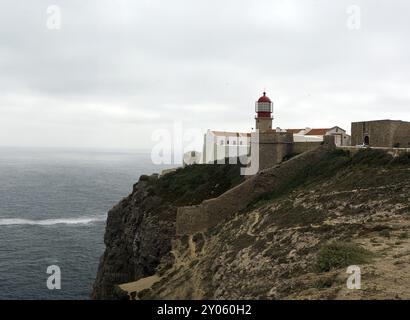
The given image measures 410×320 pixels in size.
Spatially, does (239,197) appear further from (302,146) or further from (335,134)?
(335,134)

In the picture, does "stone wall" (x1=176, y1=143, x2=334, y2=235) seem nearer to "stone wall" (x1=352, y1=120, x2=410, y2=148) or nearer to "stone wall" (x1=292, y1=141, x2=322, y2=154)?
"stone wall" (x1=292, y1=141, x2=322, y2=154)

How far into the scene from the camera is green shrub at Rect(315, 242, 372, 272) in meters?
15.8

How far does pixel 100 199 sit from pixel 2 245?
48.5 meters

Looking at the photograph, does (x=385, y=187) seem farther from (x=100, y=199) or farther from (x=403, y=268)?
(x=100, y=199)

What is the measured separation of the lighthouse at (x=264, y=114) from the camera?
4612 cm

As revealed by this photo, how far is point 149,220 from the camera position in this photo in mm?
41844

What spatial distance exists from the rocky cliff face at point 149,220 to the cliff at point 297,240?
0.67ft

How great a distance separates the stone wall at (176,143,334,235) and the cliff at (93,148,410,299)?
0.11 metres

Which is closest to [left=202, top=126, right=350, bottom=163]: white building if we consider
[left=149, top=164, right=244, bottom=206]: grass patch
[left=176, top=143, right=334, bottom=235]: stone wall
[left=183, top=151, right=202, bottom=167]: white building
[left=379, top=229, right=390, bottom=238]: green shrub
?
[left=183, top=151, right=202, bottom=167]: white building
